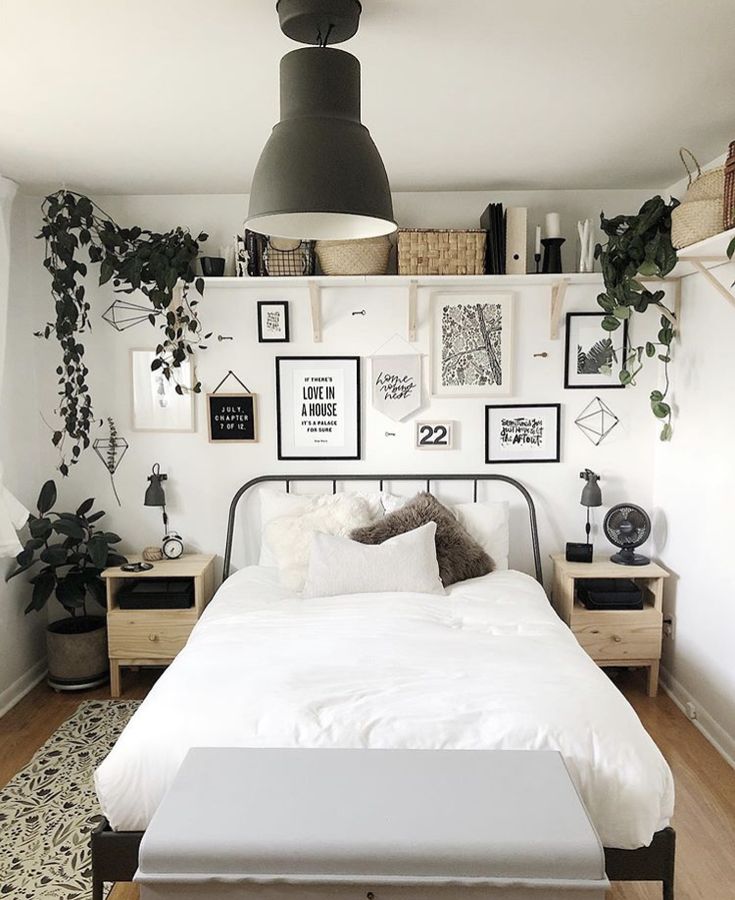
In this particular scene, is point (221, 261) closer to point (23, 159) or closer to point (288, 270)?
point (288, 270)

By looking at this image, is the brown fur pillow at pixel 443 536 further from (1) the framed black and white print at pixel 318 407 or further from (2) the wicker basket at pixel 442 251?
(2) the wicker basket at pixel 442 251

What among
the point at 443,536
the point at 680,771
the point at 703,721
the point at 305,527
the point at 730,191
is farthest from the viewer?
the point at 305,527

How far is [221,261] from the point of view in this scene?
12.6 feet

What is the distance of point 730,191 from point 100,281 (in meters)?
2.70

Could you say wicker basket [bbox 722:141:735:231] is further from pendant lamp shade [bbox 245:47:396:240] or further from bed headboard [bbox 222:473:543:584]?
bed headboard [bbox 222:473:543:584]

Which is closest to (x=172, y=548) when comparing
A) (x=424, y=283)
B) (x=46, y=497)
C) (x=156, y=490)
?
(x=156, y=490)

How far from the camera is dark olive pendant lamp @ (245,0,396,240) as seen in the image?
1844 millimetres

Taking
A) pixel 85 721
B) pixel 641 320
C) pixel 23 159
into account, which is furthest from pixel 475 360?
pixel 85 721

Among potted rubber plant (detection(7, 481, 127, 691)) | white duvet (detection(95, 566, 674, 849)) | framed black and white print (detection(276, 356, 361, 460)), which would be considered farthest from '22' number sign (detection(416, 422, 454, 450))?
potted rubber plant (detection(7, 481, 127, 691))

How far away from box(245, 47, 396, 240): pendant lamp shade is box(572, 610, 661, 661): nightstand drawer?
2380 millimetres

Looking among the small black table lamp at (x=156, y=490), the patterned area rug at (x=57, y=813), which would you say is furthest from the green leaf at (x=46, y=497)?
the patterned area rug at (x=57, y=813)

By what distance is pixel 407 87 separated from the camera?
8.18 feet

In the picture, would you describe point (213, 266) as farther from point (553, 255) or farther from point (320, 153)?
point (320, 153)

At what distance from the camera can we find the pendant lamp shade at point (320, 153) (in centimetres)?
184
